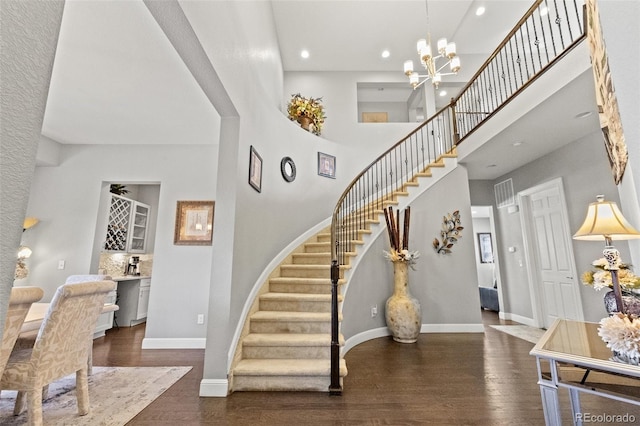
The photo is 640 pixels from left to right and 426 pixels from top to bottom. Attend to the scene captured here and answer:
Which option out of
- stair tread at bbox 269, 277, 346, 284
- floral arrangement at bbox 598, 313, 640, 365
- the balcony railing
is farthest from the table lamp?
stair tread at bbox 269, 277, 346, 284

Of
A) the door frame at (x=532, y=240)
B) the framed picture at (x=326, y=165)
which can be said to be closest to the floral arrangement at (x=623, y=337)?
the door frame at (x=532, y=240)

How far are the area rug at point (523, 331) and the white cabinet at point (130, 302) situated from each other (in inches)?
258

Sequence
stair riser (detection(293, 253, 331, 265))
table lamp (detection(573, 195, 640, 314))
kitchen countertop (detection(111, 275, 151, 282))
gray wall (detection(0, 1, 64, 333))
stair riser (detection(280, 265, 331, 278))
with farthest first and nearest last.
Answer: kitchen countertop (detection(111, 275, 151, 282)), stair riser (detection(293, 253, 331, 265)), stair riser (detection(280, 265, 331, 278)), table lamp (detection(573, 195, 640, 314)), gray wall (detection(0, 1, 64, 333))

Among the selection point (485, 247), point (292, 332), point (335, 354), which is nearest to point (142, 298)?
point (292, 332)

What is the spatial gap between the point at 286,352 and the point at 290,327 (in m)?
0.30

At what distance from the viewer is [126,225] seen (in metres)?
5.31

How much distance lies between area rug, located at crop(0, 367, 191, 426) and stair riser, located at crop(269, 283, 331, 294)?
1.30 metres

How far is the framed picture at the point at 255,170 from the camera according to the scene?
308 centimetres

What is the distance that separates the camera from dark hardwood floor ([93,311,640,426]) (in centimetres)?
203

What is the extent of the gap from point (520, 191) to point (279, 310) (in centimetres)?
483

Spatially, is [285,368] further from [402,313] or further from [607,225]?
[607,225]

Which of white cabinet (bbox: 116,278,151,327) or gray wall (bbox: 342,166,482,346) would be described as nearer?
gray wall (bbox: 342,166,482,346)

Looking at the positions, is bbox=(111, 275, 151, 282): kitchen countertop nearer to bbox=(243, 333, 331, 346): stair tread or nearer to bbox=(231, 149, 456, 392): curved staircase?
bbox=(231, 149, 456, 392): curved staircase

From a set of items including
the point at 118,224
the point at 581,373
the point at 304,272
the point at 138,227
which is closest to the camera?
the point at 581,373
